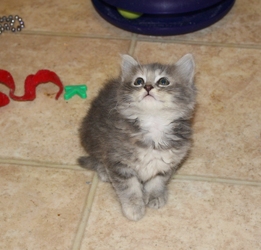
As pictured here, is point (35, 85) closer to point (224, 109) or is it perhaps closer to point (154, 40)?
point (154, 40)

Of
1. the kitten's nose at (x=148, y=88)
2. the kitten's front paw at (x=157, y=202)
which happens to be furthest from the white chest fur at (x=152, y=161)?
the kitten's nose at (x=148, y=88)

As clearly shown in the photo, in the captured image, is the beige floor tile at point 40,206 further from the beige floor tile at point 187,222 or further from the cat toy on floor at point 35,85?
the cat toy on floor at point 35,85

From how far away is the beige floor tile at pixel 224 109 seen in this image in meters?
2.09

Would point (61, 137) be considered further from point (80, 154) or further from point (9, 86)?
point (9, 86)

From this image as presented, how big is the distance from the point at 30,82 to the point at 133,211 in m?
0.87

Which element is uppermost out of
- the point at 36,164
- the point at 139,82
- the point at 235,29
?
the point at 139,82

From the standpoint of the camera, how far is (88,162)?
6.69 feet

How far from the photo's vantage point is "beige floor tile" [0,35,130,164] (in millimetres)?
2178

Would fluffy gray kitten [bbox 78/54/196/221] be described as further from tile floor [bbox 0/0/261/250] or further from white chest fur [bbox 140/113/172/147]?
tile floor [bbox 0/0/261/250]

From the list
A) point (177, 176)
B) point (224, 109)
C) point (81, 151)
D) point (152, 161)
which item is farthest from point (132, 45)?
point (152, 161)

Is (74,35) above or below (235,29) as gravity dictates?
below

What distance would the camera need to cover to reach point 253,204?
1.93m

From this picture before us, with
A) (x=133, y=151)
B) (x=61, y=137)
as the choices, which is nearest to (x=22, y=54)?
(x=61, y=137)

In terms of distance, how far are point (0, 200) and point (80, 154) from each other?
373mm
